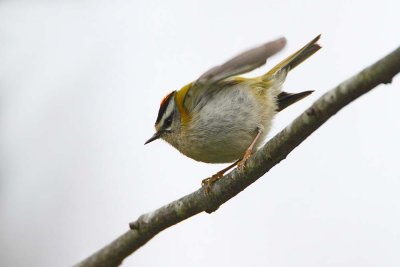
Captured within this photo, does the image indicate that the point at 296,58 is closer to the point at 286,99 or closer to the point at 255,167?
the point at 286,99

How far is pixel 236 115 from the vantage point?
389 cm

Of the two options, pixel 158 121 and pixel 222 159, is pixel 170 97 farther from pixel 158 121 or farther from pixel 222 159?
pixel 222 159

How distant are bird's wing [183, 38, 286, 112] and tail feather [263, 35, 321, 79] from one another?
517 millimetres

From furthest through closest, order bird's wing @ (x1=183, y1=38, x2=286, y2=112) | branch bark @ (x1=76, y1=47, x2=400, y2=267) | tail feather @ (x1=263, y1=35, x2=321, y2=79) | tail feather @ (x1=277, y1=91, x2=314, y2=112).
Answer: tail feather @ (x1=277, y1=91, x2=314, y2=112)
tail feather @ (x1=263, y1=35, x2=321, y2=79)
bird's wing @ (x1=183, y1=38, x2=286, y2=112)
branch bark @ (x1=76, y1=47, x2=400, y2=267)

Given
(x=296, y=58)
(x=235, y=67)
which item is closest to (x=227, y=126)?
(x=235, y=67)

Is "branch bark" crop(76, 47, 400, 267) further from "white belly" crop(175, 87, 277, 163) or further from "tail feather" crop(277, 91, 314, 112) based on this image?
"tail feather" crop(277, 91, 314, 112)

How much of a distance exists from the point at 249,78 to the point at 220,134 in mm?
616

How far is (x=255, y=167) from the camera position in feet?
9.76

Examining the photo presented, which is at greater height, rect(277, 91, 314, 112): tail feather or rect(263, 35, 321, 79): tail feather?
rect(263, 35, 321, 79): tail feather

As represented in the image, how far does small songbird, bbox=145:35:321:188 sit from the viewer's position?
386 cm

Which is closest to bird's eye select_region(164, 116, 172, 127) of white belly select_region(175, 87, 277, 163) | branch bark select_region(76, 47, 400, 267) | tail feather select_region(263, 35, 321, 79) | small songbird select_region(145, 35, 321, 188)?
small songbird select_region(145, 35, 321, 188)

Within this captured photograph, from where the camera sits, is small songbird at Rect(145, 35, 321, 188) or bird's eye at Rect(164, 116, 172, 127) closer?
small songbird at Rect(145, 35, 321, 188)

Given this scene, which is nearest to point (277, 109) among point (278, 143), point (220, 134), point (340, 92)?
point (220, 134)

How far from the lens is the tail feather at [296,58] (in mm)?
3799
